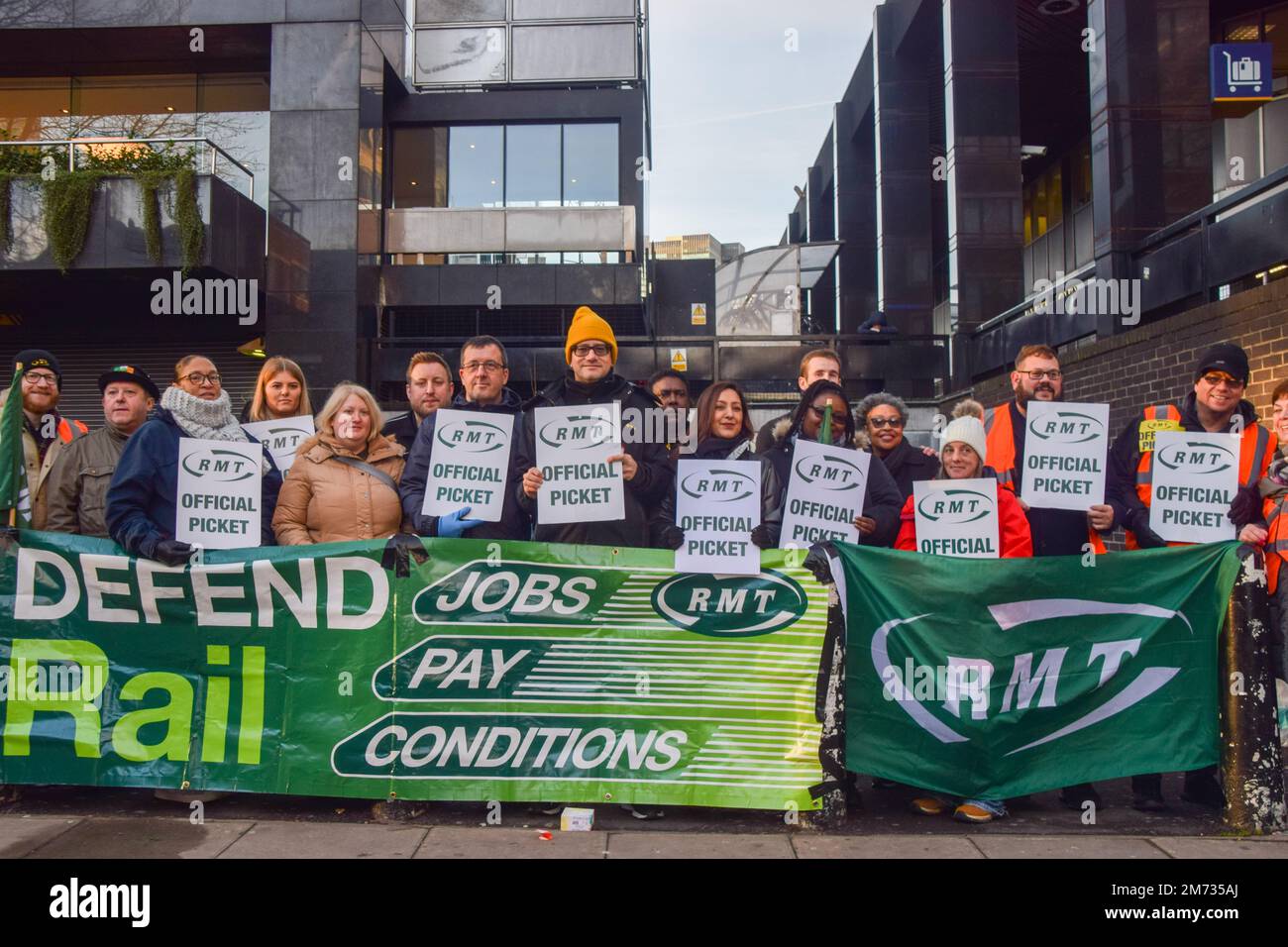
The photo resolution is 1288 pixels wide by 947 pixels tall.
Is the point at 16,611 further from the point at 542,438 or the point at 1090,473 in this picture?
the point at 1090,473

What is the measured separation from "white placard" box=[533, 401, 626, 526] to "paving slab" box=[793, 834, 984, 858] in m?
1.88

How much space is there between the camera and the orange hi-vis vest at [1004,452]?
5.85 meters

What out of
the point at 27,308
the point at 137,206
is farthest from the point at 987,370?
the point at 27,308

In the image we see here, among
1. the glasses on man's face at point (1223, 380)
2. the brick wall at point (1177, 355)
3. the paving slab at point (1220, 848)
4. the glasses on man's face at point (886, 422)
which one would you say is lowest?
the paving slab at point (1220, 848)

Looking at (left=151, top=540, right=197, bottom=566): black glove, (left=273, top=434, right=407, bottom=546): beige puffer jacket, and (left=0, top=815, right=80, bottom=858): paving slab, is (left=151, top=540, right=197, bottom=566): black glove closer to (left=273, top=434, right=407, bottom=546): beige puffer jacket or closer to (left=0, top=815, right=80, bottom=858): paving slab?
(left=273, top=434, right=407, bottom=546): beige puffer jacket

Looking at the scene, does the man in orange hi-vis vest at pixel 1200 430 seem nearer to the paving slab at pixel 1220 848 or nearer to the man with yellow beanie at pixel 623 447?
the paving slab at pixel 1220 848

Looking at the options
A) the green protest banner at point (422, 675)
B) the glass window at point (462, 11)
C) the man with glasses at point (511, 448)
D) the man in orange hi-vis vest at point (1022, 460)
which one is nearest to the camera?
the green protest banner at point (422, 675)

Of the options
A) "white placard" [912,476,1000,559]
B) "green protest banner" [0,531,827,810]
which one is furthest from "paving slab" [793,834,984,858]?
"white placard" [912,476,1000,559]

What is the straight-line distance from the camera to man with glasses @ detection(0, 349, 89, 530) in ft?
18.9

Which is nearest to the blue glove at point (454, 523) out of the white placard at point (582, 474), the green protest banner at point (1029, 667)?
the white placard at point (582, 474)

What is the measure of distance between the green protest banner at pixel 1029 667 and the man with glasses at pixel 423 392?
2.71 meters

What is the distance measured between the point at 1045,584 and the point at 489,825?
126 inches

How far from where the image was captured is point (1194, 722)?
5113mm

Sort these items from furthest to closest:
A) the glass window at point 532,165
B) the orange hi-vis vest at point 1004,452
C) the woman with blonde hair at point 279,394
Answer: the glass window at point 532,165 → the woman with blonde hair at point 279,394 → the orange hi-vis vest at point 1004,452
